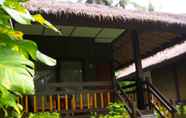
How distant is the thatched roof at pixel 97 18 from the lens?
249 inches

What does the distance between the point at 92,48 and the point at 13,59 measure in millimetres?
8275

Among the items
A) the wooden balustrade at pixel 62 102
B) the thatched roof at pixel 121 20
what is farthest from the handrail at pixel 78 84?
the thatched roof at pixel 121 20

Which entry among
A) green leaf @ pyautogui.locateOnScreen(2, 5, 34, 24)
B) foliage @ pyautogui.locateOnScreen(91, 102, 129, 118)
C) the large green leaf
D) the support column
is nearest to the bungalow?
the support column

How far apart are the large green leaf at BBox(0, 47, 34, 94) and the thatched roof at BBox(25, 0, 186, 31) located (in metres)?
4.91

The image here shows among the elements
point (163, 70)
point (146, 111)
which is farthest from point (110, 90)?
point (163, 70)

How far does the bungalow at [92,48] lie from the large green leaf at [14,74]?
4980 mm

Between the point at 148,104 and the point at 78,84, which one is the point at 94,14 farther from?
the point at 148,104

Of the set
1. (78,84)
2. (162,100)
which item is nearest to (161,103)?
(162,100)

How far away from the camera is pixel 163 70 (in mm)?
14461

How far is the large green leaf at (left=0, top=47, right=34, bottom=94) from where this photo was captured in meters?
1.04

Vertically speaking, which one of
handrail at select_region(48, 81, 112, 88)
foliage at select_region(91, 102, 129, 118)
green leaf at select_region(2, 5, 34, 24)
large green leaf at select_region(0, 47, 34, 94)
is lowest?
foliage at select_region(91, 102, 129, 118)

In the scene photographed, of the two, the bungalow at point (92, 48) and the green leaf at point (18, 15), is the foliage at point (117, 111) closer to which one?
the bungalow at point (92, 48)

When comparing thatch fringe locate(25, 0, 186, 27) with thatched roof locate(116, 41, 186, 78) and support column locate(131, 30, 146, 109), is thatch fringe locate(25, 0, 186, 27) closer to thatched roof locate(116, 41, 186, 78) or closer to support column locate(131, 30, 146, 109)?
support column locate(131, 30, 146, 109)

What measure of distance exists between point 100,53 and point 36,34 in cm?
180
